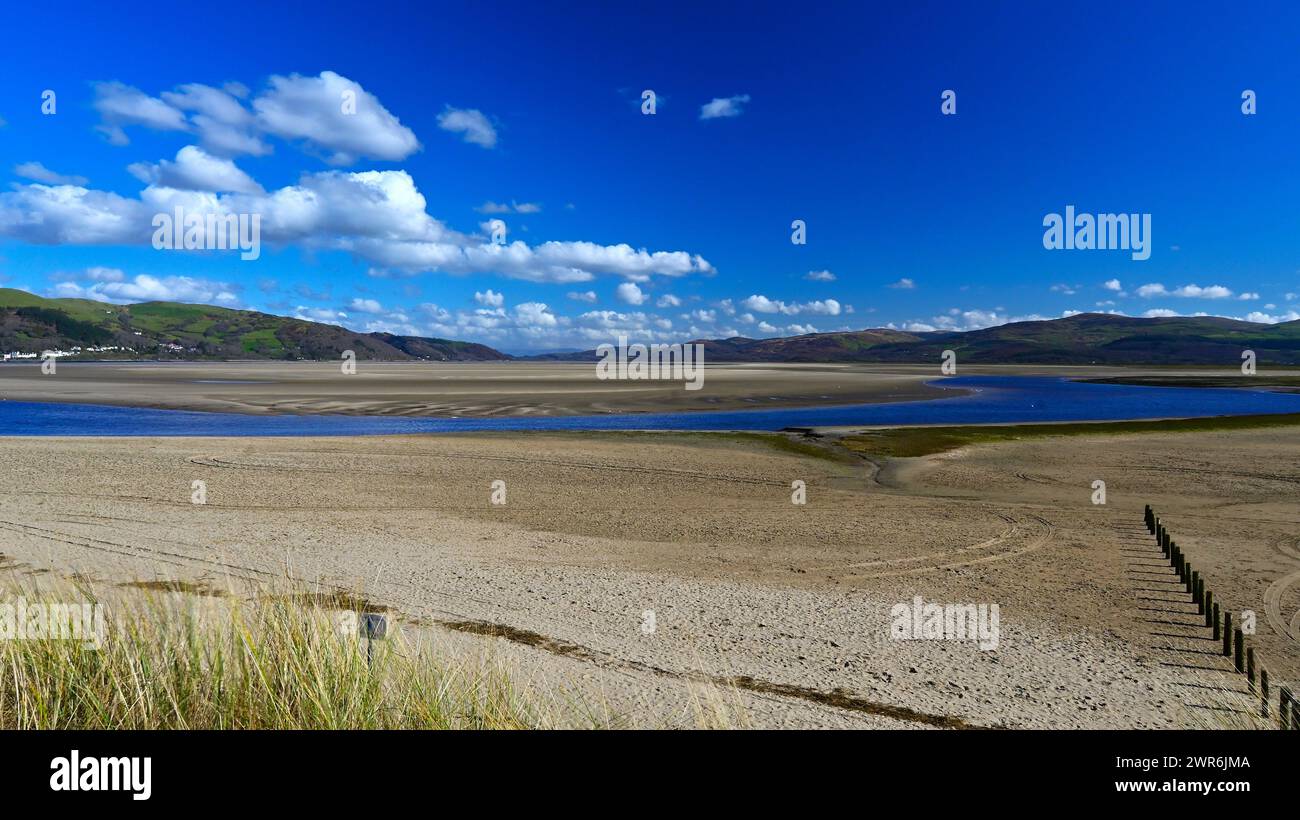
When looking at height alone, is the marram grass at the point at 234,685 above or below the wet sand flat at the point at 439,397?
below

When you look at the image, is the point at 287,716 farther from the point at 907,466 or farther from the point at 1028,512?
the point at 907,466

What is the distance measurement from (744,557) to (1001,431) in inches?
1138

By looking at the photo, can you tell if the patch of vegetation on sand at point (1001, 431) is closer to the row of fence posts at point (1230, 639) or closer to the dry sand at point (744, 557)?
the dry sand at point (744, 557)

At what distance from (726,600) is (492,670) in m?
7.10

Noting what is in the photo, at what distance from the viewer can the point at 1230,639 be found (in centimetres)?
1040

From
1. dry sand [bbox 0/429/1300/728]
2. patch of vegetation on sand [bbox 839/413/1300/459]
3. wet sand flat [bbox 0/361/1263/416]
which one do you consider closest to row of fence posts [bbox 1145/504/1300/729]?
dry sand [bbox 0/429/1300/728]

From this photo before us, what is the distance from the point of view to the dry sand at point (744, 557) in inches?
352

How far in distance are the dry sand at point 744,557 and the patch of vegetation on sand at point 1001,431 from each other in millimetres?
3524

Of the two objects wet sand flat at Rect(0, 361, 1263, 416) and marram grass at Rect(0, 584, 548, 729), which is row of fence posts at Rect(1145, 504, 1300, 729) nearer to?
marram grass at Rect(0, 584, 548, 729)

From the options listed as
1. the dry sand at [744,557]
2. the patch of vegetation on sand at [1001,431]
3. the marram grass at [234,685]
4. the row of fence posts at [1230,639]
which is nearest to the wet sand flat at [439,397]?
the patch of vegetation on sand at [1001,431]

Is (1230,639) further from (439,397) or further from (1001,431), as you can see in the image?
(439,397)

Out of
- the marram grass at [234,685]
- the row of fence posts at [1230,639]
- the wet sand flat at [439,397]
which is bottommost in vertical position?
the row of fence posts at [1230,639]

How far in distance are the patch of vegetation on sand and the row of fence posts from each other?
1637 centimetres

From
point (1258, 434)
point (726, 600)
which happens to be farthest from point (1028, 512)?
point (1258, 434)
